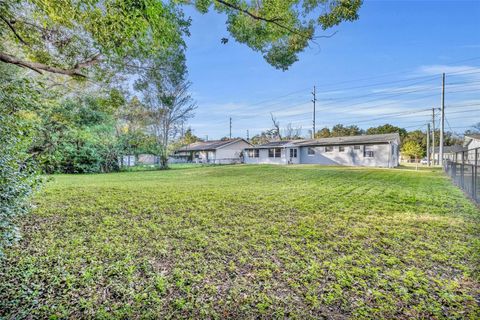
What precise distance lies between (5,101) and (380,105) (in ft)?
157

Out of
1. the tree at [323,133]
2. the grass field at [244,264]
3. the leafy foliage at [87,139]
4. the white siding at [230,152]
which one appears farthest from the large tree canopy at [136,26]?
the tree at [323,133]

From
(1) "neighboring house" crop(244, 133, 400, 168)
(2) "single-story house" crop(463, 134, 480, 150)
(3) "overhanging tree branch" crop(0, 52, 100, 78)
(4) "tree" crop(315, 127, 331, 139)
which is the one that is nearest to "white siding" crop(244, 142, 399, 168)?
(1) "neighboring house" crop(244, 133, 400, 168)

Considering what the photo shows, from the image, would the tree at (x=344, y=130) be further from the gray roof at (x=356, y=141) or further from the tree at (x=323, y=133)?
the gray roof at (x=356, y=141)

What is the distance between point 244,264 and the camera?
2.93 metres

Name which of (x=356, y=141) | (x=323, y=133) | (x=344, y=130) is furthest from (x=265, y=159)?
(x=344, y=130)

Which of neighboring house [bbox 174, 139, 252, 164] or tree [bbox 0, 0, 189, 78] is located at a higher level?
tree [bbox 0, 0, 189, 78]

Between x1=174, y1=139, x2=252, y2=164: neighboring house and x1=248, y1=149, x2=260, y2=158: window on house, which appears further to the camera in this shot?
x1=174, y1=139, x2=252, y2=164: neighboring house

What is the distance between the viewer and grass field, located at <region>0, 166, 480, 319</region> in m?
2.14

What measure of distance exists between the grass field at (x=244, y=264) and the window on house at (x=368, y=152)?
61.5 ft

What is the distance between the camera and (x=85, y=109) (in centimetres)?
1666

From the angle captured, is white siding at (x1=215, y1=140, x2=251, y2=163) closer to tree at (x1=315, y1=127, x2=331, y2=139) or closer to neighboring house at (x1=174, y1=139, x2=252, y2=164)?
neighboring house at (x1=174, y1=139, x2=252, y2=164)

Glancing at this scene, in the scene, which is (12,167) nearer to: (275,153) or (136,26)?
(136,26)

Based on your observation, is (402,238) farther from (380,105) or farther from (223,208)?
(380,105)

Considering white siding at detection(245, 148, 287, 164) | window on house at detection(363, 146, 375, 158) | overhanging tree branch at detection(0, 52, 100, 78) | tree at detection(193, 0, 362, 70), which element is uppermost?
tree at detection(193, 0, 362, 70)
